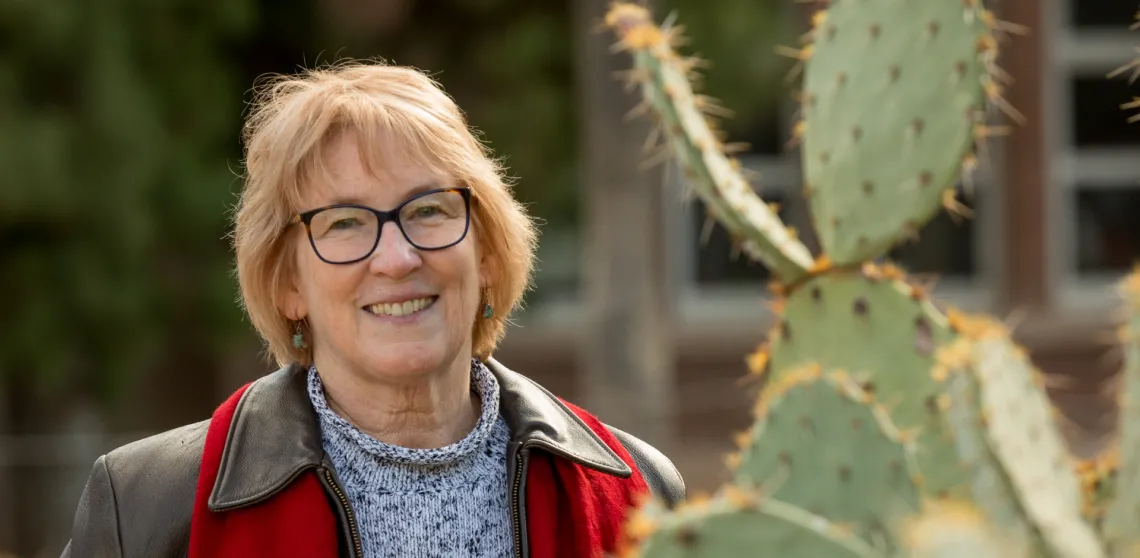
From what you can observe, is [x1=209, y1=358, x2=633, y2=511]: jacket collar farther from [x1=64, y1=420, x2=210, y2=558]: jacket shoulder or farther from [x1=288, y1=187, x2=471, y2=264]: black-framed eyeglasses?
[x1=288, y1=187, x2=471, y2=264]: black-framed eyeglasses

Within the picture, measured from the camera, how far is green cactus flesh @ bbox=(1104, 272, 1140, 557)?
1.26m

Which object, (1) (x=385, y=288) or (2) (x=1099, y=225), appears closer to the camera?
(1) (x=385, y=288)

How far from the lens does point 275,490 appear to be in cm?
207

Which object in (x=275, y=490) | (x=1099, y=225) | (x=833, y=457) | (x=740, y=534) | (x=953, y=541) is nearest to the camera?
(x=953, y=541)

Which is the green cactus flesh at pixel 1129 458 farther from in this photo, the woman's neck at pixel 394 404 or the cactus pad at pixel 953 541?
the woman's neck at pixel 394 404

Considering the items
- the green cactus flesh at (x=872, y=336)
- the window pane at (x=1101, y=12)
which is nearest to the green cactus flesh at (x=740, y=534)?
the green cactus flesh at (x=872, y=336)

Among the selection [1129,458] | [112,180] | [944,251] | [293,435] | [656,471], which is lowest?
[944,251]

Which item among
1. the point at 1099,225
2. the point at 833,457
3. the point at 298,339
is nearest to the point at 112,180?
the point at 298,339

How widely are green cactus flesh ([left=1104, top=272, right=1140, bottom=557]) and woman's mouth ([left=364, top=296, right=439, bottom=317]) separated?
1106 mm

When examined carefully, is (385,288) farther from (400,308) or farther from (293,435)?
(293,435)

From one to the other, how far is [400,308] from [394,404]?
0.52 feet

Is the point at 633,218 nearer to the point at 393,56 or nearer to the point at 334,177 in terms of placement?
the point at 393,56

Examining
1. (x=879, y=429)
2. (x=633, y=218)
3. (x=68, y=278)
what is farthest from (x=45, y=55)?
(x=879, y=429)

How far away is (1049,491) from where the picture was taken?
1.24 meters
